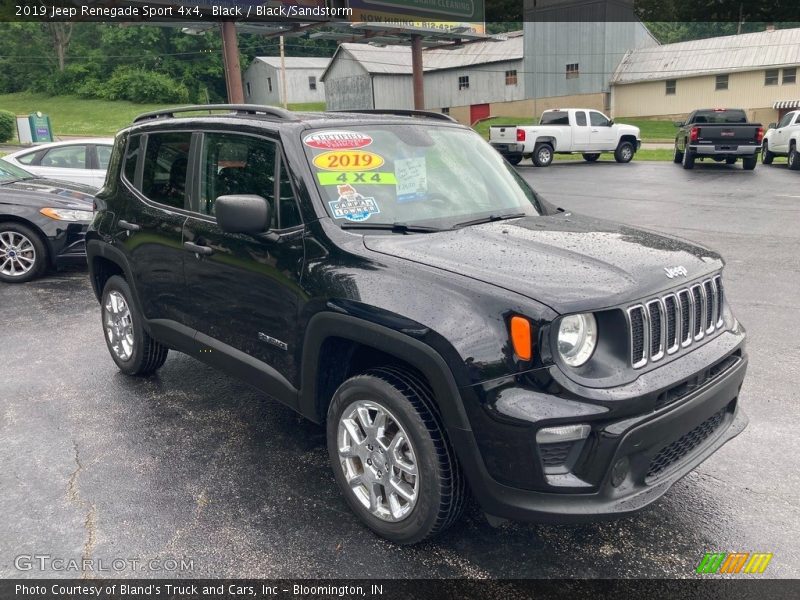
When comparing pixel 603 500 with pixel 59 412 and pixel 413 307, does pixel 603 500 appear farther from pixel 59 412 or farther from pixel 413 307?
pixel 59 412

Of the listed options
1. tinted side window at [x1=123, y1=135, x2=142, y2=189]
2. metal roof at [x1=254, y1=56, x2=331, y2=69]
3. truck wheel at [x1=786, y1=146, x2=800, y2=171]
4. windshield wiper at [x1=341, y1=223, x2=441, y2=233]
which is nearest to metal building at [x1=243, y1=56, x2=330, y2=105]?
metal roof at [x1=254, y1=56, x2=331, y2=69]

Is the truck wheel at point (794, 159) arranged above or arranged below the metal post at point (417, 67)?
below

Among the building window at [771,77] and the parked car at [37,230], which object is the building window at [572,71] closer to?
the building window at [771,77]

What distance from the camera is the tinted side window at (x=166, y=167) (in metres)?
4.23

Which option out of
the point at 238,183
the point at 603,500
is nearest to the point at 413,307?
the point at 603,500

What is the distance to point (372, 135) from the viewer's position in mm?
3744

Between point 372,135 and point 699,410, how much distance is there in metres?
2.21

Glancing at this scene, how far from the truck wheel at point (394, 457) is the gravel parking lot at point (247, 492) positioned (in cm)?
17

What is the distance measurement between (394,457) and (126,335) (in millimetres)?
3044

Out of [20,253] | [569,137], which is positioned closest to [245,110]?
[20,253]

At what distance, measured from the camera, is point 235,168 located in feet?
12.7

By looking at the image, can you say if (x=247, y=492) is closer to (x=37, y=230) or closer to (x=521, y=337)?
(x=521, y=337)

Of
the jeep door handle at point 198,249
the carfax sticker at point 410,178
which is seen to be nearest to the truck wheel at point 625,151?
the carfax sticker at point 410,178

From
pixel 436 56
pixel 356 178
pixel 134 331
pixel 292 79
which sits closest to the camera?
pixel 356 178
